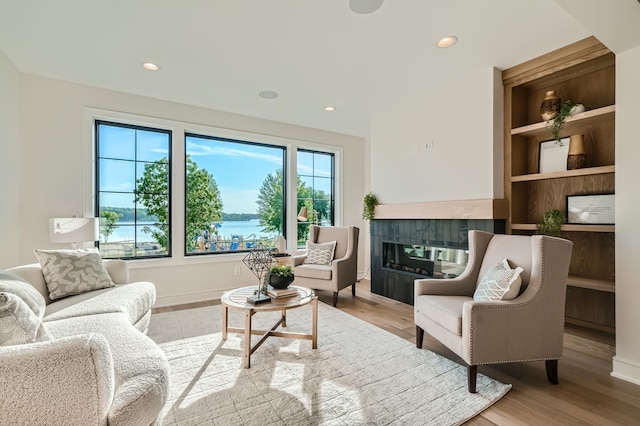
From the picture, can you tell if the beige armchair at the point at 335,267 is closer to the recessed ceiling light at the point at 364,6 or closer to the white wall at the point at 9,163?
the recessed ceiling light at the point at 364,6

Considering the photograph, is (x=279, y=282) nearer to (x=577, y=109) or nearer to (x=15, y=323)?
(x=15, y=323)

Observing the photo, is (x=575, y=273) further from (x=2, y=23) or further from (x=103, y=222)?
(x=2, y=23)

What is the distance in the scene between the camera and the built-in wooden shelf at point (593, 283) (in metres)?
2.57

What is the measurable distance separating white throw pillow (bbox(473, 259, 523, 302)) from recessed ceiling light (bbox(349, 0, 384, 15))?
6.76 feet

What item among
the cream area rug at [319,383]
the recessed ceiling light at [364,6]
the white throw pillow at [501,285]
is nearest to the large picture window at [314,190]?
the cream area rug at [319,383]

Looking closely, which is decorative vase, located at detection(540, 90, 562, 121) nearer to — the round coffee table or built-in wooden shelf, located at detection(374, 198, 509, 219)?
built-in wooden shelf, located at detection(374, 198, 509, 219)

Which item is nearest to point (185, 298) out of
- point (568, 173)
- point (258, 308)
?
point (258, 308)

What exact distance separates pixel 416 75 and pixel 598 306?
281 cm

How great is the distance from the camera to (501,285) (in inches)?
86.0

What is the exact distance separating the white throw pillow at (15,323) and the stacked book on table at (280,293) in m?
1.51

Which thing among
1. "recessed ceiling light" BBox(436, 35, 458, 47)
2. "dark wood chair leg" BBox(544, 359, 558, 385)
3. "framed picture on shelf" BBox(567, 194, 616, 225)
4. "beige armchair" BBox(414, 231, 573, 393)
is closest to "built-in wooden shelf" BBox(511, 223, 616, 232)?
"framed picture on shelf" BBox(567, 194, 616, 225)

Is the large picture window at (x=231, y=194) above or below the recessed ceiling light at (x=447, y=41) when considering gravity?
below

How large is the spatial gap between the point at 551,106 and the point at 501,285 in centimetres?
192

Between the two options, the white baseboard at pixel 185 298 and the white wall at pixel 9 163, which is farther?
the white baseboard at pixel 185 298
